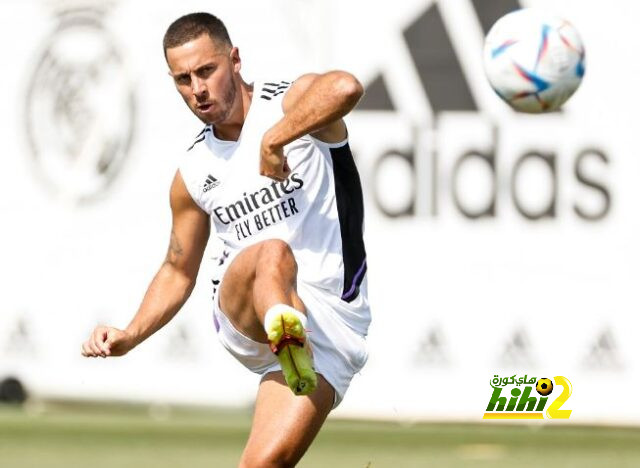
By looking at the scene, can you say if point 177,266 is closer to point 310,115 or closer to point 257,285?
point 257,285

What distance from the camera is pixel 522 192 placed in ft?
Result: 44.3

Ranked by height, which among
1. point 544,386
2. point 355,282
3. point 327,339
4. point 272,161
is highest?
point 272,161

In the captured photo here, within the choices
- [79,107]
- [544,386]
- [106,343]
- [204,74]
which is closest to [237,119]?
[204,74]

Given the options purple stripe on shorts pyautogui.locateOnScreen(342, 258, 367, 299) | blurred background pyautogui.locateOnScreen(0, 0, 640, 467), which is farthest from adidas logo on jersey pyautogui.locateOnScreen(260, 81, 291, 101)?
blurred background pyautogui.locateOnScreen(0, 0, 640, 467)

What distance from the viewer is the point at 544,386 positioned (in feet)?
43.2

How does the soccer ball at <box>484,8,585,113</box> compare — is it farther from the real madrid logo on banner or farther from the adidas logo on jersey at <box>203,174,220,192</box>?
the real madrid logo on banner

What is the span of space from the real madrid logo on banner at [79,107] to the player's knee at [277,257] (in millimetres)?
8055

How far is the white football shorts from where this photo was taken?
682cm

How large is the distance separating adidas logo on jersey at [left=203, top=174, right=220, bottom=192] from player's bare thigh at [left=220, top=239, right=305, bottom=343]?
1.40ft

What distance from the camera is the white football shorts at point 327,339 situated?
682 cm

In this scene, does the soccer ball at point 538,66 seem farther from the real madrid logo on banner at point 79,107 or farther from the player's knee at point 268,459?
the real madrid logo on banner at point 79,107

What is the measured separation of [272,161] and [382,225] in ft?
24.6

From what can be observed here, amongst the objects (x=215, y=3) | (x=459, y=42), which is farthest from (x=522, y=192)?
(x=215, y=3)

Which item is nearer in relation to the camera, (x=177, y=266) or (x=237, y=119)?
(x=237, y=119)
